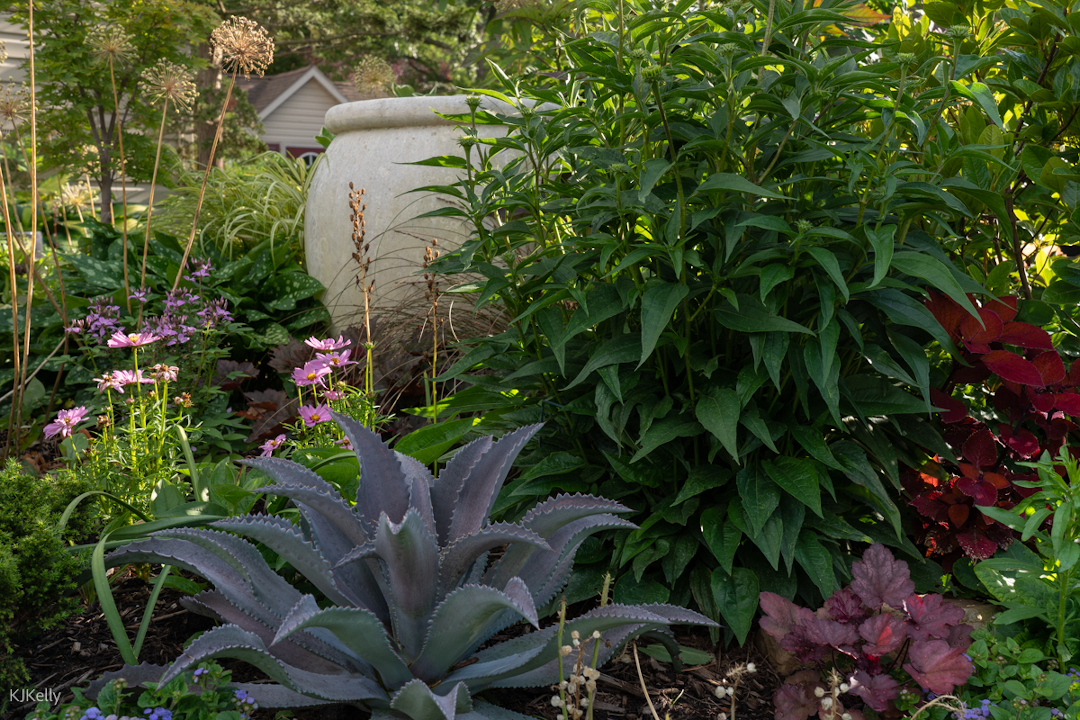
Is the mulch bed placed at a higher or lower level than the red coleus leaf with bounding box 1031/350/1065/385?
lower

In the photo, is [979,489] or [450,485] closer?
[450,485]

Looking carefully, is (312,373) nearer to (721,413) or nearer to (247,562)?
(247,562)

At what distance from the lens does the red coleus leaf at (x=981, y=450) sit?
190 cm

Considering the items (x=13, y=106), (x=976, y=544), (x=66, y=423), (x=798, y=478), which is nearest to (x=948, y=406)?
(x=976, y=544)

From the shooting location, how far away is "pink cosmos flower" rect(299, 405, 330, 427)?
2229 millimetres

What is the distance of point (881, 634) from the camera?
1477mm

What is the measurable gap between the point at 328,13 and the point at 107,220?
8.67 meters

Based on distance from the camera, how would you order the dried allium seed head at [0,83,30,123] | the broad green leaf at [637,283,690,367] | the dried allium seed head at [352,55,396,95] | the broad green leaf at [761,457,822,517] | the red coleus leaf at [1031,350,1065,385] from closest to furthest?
1. the broad green leaf at [637,283,690,367]
2. the broad green leaf at [761,457,822,517]
3. the red coleus leaf at [1031,350,1065,385]
4. the dried allium seed head at [0,83,30,123]
5. the dried allium seed head at [352,55,396,95]

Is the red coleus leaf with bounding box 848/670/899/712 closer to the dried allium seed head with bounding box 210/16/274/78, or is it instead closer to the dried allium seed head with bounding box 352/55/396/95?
the dried allium seed head with bounding box 210/16/274/78

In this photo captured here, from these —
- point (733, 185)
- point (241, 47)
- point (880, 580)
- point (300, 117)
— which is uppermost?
point (241, 47)

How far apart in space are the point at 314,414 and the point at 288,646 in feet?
2.91

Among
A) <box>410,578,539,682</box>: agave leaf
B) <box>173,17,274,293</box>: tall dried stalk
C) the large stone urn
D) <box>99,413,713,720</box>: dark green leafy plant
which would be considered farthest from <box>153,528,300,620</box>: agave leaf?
the large stone urn

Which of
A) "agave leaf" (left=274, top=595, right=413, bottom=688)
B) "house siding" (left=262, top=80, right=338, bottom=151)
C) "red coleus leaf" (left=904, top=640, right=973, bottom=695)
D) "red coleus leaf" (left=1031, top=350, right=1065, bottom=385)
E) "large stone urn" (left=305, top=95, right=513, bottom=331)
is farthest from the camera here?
"house siding" (left=262, top=80, right=338, bottom=151)

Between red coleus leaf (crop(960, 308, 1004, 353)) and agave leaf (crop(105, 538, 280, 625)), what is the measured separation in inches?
68.1
